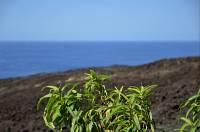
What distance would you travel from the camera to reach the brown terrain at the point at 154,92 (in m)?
10.4

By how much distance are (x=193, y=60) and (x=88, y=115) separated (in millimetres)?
17447

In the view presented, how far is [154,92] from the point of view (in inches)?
539

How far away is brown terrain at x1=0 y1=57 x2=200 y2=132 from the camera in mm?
10430

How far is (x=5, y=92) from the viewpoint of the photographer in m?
19.5

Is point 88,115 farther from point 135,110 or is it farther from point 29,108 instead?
point 29,108

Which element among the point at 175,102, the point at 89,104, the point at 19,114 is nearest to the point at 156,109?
the point at 175,102

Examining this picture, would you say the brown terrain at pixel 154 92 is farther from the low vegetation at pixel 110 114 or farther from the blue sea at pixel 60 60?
the blue sea at pixel 60 60

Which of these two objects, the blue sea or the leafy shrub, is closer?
the leafy shrub

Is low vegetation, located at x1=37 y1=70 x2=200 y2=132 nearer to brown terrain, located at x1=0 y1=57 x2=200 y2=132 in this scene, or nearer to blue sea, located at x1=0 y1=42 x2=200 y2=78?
brown terrain, located at x1=0 y1=57 x2=200 y2=132

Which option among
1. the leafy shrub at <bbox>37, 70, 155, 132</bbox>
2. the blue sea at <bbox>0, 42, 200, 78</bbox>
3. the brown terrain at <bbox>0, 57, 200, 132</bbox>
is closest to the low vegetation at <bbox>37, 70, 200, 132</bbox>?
the leafy shrub at <bbox>37, 70, 155, 132</bbox>

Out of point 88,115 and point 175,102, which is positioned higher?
point 88,115

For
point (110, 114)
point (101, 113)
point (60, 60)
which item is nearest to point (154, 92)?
point (101, 113)

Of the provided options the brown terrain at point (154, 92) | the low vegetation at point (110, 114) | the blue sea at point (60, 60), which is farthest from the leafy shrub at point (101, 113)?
the blue sea at point (60, 60)

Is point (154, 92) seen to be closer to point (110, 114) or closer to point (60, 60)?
point (110, 114)
